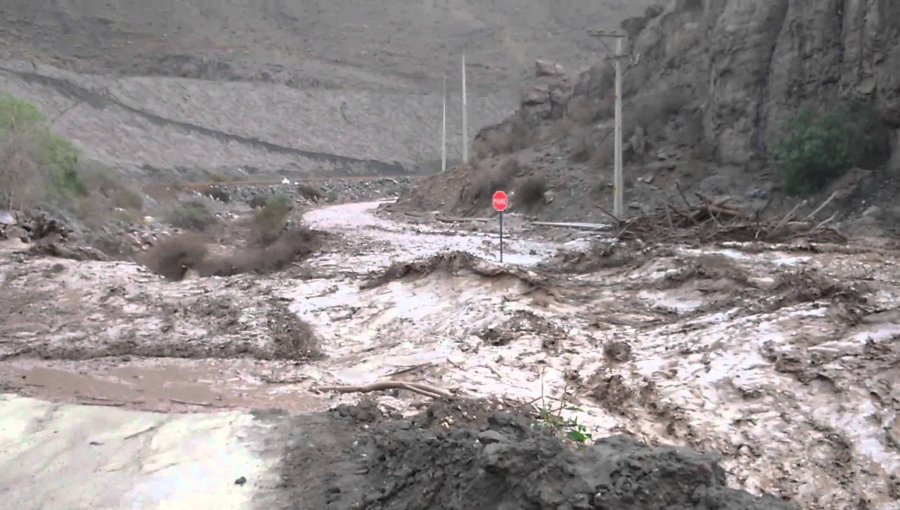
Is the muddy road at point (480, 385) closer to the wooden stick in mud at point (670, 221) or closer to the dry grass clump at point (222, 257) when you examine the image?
the wooden stick in mud at point (670, 221)

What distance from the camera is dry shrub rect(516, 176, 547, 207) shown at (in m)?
33.1

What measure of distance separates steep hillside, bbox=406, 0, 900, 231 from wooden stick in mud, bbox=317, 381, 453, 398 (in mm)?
15243

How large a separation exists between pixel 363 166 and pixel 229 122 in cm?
1131

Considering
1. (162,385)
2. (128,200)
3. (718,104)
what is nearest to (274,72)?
(128,200)

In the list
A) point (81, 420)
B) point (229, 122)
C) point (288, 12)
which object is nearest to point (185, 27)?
point (288, 12)

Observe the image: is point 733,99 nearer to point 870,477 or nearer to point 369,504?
point 870,477

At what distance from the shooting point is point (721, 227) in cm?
1845

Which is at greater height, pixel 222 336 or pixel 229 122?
pixel 229 122

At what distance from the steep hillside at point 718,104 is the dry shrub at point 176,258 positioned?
12.3 metres

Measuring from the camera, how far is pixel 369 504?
552 centimetres

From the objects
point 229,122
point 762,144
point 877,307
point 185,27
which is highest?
point 185,27

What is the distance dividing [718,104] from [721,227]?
1207 cm

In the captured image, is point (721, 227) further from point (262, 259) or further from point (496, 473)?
point (496, 473)

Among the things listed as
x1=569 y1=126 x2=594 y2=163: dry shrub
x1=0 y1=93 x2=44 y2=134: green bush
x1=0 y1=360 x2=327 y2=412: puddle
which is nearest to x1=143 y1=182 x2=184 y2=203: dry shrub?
x1=0 y1=93 x2=44 y2=134: green bush
